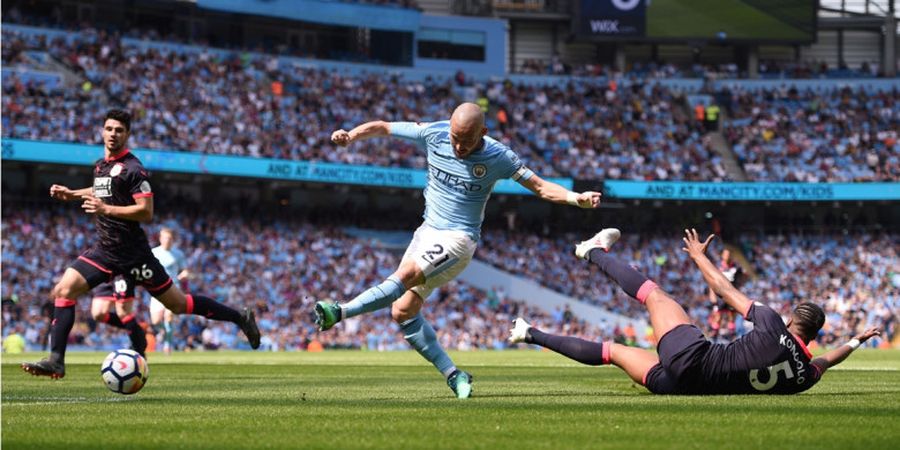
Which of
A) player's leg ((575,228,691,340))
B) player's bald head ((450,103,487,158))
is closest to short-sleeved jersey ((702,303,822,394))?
player's leg ((575,228,691,340))

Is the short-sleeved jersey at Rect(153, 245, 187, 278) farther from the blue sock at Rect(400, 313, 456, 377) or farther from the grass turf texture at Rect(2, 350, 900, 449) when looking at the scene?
the blue sock at Rect(400, 313, 456, 377)

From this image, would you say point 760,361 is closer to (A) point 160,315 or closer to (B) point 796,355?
(B) point 796,355

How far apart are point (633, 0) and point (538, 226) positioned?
13.9m

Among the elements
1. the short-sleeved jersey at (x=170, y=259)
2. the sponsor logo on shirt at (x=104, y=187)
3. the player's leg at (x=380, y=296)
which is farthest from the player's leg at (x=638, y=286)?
the short-sleeved jersey at (x=170, y=259)

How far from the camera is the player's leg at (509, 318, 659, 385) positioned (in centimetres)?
1088

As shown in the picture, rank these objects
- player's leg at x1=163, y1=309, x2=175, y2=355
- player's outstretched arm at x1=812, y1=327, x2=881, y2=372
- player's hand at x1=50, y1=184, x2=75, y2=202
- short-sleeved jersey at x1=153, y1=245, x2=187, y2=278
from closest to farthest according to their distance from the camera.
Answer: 1. player's outstretched arm at x1=812, y1=327, x2=881, y2=372
2. player's hand at x1=50, y1=184, x2=75, y2=202
3. short-sleeved jersey at x1=153, y1=245, x2=187, y2=278
4. player's leg at x1=163, y1=309, x2=175, y2=355

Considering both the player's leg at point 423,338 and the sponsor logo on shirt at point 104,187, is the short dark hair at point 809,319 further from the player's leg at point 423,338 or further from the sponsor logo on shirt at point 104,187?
the sponsor logo on shirt at point 104,187

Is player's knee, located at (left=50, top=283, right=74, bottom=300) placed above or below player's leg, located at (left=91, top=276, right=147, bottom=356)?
above

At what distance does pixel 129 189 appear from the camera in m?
12.3

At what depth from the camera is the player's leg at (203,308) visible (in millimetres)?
13008

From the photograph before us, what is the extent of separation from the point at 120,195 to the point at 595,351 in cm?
491

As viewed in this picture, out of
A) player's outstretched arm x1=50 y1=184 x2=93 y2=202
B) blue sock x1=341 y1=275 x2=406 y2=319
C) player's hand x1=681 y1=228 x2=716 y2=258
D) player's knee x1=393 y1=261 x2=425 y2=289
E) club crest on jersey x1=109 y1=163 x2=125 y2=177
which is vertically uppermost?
club crest on jersey x1=109 y1=163 x2=125 y2=177

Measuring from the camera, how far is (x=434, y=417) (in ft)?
27.9

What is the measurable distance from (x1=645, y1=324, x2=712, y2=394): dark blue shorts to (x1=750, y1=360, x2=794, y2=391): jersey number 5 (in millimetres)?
429
